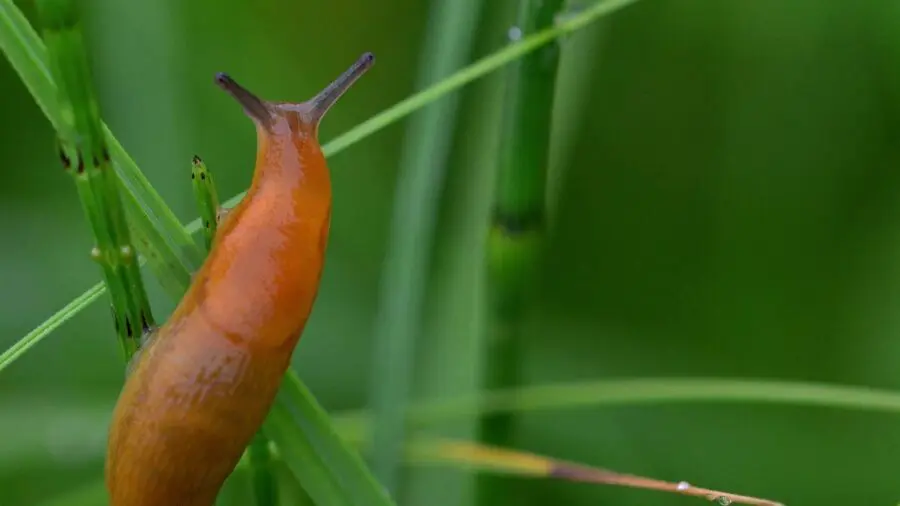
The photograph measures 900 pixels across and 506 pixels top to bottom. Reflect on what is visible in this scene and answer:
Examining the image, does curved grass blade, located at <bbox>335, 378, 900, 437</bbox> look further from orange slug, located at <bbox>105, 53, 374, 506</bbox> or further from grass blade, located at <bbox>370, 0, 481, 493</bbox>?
orange slug, located at <bbox>105, 53, 374, 506</bbox>

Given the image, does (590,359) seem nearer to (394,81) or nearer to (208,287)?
(394,81)

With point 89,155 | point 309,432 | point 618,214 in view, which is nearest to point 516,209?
point 309,432

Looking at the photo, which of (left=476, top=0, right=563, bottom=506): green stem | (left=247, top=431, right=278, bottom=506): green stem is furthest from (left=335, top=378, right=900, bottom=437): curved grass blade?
(left=247, top=431, right=278, bottom=506): green stem

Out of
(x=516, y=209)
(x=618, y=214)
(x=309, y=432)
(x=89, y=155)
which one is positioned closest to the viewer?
(x=89, y=155)

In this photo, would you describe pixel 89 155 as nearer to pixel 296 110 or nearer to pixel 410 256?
pixel 296 110

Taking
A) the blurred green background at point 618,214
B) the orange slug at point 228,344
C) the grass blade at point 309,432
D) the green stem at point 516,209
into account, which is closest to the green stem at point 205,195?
the orange slug at point 228,344
